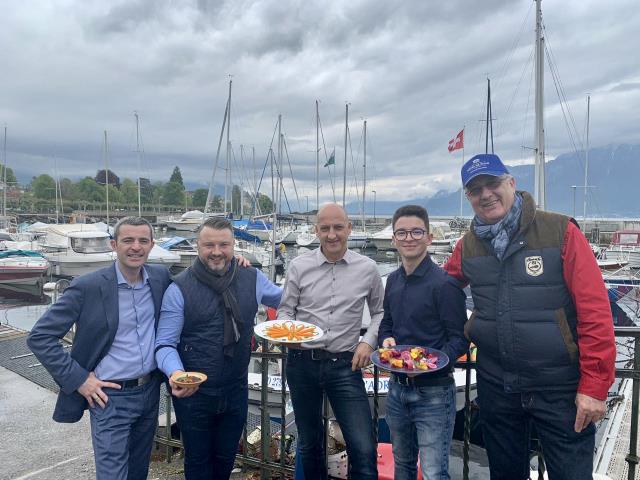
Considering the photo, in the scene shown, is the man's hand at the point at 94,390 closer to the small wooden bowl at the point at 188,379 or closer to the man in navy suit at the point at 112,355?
the man in navy suit at the point at 112,355

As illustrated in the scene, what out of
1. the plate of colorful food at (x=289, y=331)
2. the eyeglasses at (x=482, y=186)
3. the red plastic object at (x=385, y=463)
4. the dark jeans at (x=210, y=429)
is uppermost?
the eyeglasses at (x=482, y=186)

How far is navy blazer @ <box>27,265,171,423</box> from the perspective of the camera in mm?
2475

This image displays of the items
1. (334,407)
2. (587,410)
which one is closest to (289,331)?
(334,407)

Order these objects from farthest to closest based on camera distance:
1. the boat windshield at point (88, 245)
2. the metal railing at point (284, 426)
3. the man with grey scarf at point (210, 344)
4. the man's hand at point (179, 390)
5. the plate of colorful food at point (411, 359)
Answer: the boat windshield at point (88, 245)
the man with grey scarf at point (210, 344)
the metal railing at point (284, 426)
the man's hand at point (179, 390)
the plate of colorful food at point (411, 359)

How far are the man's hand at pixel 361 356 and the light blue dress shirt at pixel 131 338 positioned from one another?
1.30 metres

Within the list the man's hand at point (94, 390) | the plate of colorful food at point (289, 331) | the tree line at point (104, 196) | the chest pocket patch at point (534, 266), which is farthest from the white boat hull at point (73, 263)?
the tree line at point (104, 196)

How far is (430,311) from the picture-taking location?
8.34 ft

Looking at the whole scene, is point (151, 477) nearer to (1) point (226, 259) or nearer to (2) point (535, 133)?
(1) point (226, 259)

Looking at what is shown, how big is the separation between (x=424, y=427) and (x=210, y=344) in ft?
4.67

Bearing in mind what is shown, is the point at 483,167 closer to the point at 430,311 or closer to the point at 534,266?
the point at 534,266

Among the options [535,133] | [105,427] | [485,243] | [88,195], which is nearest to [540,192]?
[535,133]

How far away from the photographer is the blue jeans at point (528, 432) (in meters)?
2.14

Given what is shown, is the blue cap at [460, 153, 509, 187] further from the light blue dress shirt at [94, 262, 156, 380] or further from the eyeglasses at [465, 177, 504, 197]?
the light blue dress shirt at [94, 262, 156, 380]

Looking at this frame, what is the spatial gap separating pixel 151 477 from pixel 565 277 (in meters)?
3.58
